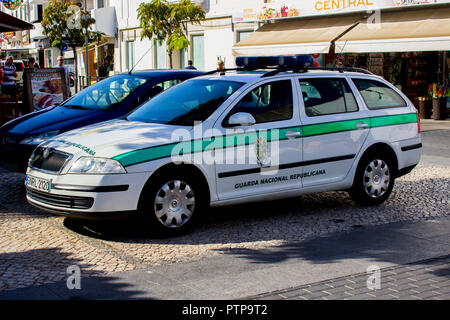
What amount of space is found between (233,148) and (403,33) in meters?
13.7

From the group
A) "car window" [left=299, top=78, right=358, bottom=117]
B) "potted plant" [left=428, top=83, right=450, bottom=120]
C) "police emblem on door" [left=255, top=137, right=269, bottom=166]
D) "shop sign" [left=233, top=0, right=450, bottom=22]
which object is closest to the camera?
"police emblem on door" [left=255, top=137, right=269, bottom=166]

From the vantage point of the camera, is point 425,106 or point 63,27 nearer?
point 425,106

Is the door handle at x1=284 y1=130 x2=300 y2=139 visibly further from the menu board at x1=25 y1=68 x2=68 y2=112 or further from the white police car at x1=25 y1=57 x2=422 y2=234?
the menu board at x1=25 y1=68 x2=68 y2=112

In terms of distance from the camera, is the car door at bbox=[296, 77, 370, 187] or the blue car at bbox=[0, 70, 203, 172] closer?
the car door at bbox=[296, 77, 370, 187]

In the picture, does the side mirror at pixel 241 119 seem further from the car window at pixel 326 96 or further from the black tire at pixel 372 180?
the black tire at pixel 372 180

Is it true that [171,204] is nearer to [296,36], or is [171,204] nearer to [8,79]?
[8,79]

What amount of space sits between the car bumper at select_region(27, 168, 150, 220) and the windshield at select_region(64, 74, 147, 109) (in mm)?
3170

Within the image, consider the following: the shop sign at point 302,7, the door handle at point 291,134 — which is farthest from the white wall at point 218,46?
the door handle at point 291,134

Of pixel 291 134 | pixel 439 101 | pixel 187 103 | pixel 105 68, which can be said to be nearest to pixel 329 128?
pixel 291 134

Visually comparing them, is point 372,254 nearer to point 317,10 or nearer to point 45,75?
point 45,75

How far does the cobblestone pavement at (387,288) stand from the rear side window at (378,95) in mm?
2921

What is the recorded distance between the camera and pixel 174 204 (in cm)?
649

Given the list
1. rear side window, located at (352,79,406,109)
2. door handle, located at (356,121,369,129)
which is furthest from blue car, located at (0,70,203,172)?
door handle, located at (356,121,369,129)

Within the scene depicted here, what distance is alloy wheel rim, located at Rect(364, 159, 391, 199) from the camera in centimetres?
792
